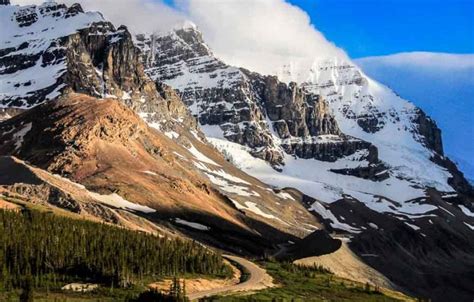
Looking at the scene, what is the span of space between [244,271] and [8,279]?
2315 inches

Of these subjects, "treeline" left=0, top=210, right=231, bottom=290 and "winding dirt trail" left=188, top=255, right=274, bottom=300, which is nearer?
"treeline" left=0, top=210, right=231, bottom=290

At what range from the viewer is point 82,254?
5610 inches

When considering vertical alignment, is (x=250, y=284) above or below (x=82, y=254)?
below

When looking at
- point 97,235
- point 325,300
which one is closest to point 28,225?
point 97,235

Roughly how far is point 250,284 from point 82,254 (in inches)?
1234

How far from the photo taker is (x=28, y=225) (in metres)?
156

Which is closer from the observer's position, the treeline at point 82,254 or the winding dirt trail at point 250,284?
the treeline at point 82,254

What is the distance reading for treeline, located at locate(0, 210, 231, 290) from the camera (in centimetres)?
13162

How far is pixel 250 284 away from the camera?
499ft

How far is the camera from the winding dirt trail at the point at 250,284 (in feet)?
446

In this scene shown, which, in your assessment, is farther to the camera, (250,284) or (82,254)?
(250,284)

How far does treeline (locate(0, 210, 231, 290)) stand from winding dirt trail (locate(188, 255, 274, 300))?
6199 mm

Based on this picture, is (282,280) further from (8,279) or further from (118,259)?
(8,279)

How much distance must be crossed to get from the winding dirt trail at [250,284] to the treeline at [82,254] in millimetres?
6199
